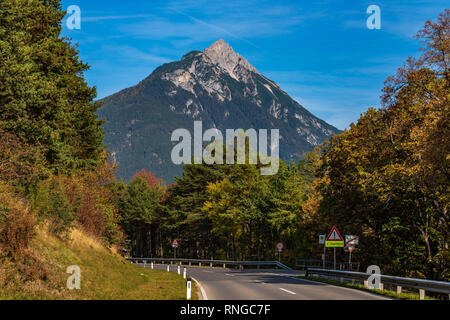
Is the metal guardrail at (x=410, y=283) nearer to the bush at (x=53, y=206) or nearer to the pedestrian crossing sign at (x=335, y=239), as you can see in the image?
the pedestrian crossing sign at (x=335, y=239)

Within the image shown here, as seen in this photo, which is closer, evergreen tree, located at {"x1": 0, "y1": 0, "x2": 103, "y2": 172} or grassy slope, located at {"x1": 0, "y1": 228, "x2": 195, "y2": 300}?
grassy slope, located at {"x1": 0, "y1": 228, "x2": 195, "y2": 300}

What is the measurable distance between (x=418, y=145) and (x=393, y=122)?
4808mm

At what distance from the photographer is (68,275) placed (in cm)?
1773

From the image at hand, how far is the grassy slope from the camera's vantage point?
46.4 feet

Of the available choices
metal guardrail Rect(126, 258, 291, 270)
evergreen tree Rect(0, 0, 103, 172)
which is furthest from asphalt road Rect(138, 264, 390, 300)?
metal guardrail Rect(126, 258, 291, 270)

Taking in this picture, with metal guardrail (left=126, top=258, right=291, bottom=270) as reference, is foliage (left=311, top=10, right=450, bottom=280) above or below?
above

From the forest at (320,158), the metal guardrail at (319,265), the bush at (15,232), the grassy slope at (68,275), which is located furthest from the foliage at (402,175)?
Answer: the bush at (15,232)

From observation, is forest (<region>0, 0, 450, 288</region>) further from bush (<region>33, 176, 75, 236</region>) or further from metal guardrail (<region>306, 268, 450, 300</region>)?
metal guardrail (<region>306, 268, 450, 300</region>)

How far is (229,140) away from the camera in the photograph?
68.8 metres

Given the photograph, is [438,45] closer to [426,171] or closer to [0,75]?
[426,171]

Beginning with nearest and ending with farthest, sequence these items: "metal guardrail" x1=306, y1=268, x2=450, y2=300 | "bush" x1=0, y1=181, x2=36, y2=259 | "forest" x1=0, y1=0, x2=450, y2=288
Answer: "metal guardrail" x1=306, y1=268, x2=450, y2=300, "bush" x1=0, y1=181, x2=36, y2=259, "forest" x1=0, y1=0, x2=450, y2=288

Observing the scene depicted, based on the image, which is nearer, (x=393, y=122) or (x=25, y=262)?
(x=25, y=262)

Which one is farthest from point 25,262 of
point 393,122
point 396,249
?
point 396,249

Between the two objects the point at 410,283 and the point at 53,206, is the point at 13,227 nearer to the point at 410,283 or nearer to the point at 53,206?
the point at 53,206
